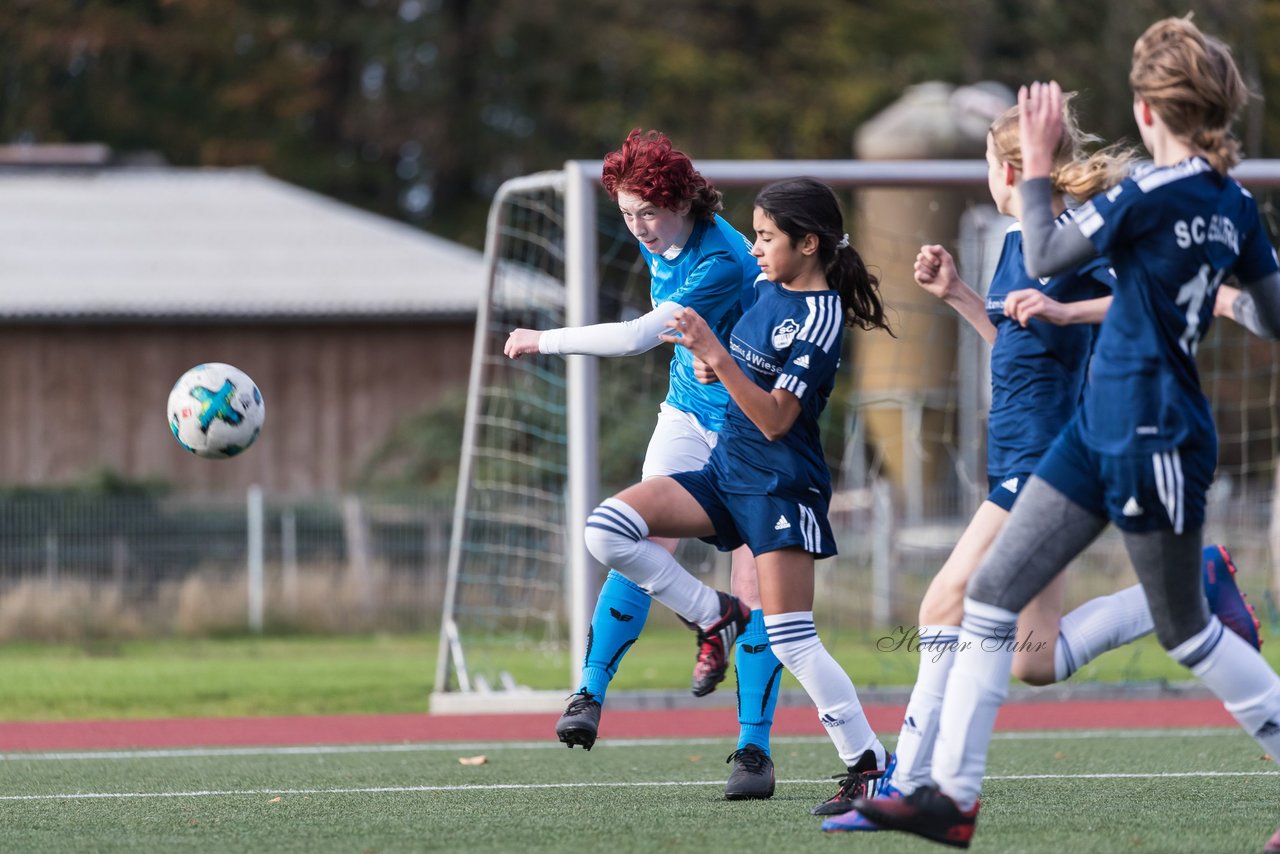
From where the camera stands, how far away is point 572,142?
3462cm

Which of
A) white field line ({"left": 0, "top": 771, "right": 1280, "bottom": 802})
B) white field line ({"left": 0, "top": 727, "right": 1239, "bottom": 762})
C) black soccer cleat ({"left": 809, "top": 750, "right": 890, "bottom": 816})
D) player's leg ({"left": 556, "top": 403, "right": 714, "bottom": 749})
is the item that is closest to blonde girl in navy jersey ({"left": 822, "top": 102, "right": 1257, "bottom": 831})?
black soccer cleat ({"left": 809, "top": 750, "right": 890, "bottom": 816})

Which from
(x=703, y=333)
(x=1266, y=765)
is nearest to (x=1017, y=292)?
(x=703, y=333)

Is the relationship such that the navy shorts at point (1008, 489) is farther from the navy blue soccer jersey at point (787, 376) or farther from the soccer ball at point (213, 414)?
the soccer ball at point (213, 414)

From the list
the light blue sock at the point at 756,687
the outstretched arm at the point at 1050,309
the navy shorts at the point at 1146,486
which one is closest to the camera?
the navy shorts at the point at 1146,486

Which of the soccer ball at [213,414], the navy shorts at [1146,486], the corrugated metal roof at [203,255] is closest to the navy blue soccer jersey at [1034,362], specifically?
the navy shorts at [1146,486]

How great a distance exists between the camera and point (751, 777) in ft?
18.9

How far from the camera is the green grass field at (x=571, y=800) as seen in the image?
15.9 ft

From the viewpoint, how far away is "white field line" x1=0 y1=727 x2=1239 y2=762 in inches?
314

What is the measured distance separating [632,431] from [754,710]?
13.0 meters

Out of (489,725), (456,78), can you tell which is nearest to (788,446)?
(489,725)

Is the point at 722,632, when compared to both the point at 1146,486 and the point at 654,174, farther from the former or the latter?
the point at 1146,486

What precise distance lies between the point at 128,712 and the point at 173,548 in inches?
245

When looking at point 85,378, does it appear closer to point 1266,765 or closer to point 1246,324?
point 1266,765

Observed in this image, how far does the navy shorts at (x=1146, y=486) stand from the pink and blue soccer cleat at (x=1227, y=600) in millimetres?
692
